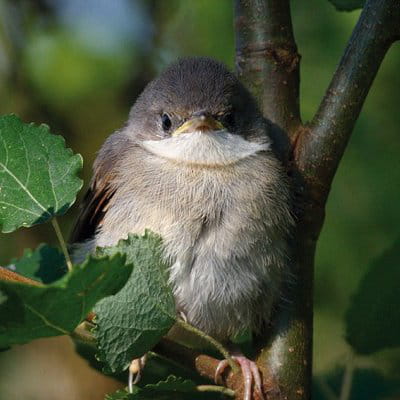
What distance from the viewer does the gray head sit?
2.91m

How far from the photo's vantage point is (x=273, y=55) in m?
2.54

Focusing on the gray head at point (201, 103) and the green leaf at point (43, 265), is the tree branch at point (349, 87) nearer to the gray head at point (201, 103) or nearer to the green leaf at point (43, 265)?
the gray head at point (201, 103)

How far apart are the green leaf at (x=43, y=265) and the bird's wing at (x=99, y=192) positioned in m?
0.63

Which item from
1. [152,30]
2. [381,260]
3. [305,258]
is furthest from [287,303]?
[152,30]

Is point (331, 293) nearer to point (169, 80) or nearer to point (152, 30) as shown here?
point (169, 80)

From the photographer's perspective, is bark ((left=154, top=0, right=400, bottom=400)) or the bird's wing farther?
the bird's wing

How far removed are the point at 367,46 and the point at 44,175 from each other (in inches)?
40.1

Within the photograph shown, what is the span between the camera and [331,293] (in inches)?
130

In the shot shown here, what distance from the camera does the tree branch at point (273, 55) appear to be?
253 centimetres

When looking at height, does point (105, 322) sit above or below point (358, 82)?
below

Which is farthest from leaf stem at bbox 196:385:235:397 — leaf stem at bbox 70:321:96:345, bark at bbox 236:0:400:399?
leaf stem at bbox 70:321:96:345

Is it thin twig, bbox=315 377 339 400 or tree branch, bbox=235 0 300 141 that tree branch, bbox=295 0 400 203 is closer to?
tree branch, bbox=235 0 300 141

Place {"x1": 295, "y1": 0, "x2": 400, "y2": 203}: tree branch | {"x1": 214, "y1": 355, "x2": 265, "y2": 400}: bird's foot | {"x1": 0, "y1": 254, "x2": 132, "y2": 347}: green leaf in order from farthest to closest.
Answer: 1. {"x1": 295, "y1": 0, "x2": 400, "y2": 203}: tree branch
2. {"x1": 214, "y1": 355, "x2": 265, "y2": 400}: bird's foot
3. {"x1": 0, "y1": 254, "x2": 132, "y2": 347}: green leaf

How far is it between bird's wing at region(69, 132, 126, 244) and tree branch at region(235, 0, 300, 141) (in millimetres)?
654
